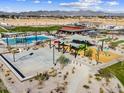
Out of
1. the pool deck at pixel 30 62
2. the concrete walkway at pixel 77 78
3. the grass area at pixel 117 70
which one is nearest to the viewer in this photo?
the concrete walkway at pixel 77 78

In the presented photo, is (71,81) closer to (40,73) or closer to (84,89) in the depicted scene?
(84,89)

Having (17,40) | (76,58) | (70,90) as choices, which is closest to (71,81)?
(70,90)

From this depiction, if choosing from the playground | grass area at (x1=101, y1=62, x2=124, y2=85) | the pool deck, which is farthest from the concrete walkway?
the playground

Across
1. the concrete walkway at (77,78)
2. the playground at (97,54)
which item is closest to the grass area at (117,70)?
the playground at (97,54)

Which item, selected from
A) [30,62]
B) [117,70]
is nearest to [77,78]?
[117,70]

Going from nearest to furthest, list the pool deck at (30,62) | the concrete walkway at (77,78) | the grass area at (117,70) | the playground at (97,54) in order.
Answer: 1. the concrete walkway at (77,78)
2. the grass area at (117,70)
3. the pool deck at (30,62)
4. the playground at (97,54)

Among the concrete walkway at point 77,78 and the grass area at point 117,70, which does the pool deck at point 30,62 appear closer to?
the concrete walkway at point 77,78

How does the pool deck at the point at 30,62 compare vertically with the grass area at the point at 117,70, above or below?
above

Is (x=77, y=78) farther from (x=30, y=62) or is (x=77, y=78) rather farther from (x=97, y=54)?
(x=97, y=54)

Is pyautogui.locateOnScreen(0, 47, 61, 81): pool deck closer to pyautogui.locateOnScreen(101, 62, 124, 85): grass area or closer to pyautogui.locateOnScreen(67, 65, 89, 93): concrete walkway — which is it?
pyautogui.locateOnScreen(67, 65, 89, 93): concrete walkway
